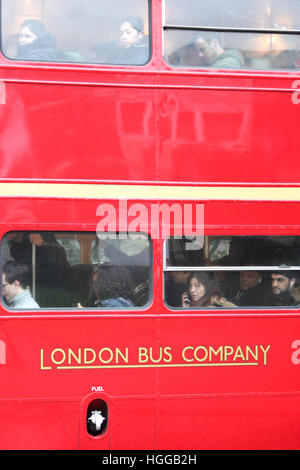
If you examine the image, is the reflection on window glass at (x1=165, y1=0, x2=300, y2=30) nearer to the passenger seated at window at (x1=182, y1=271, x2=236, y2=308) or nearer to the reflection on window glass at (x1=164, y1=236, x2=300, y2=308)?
the reflection on window glass at (x1=164, y1=236, x2=300, y2=308)

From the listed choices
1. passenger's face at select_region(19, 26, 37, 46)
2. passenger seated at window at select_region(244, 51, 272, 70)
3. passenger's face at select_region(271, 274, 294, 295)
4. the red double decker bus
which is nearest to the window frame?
the red double decker bus

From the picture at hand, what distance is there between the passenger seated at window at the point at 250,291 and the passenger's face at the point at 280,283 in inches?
3.5

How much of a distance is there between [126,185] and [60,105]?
79 cm

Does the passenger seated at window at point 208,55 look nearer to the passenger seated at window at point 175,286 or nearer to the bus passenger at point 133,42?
the bus passenger at point 133,42

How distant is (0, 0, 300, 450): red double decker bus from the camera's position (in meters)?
4.75

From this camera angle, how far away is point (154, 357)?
4855 millimetres

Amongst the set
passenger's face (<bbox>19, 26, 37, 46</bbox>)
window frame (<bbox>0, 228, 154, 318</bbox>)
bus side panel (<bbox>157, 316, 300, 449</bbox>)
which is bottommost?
bus side panel (<bbox>157, 316, 300, 449</bbox>)

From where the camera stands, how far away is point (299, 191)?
197 inches

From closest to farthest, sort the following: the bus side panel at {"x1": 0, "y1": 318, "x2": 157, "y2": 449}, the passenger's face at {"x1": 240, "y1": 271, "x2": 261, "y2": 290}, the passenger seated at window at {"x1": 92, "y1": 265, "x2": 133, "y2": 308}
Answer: the bus side panel at {"x1": 0, "y1": 318, "x2": 157, "y2": 449} → the passenger seated at window at {"x1": 92, "y1": 265, "x2": 133, "y2": 308} → the passenger's face at {"x1": 240, "y1": 271, "x2": 261, "y2": 290}

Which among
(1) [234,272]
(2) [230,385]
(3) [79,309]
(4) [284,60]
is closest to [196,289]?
(1) [234,272]

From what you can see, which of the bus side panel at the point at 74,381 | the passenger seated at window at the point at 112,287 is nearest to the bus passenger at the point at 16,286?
the bus side panel at the point at 74,381

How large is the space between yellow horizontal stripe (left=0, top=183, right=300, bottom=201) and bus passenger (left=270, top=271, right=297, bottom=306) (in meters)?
0.62

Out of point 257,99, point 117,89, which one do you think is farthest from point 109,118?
point 257,99
